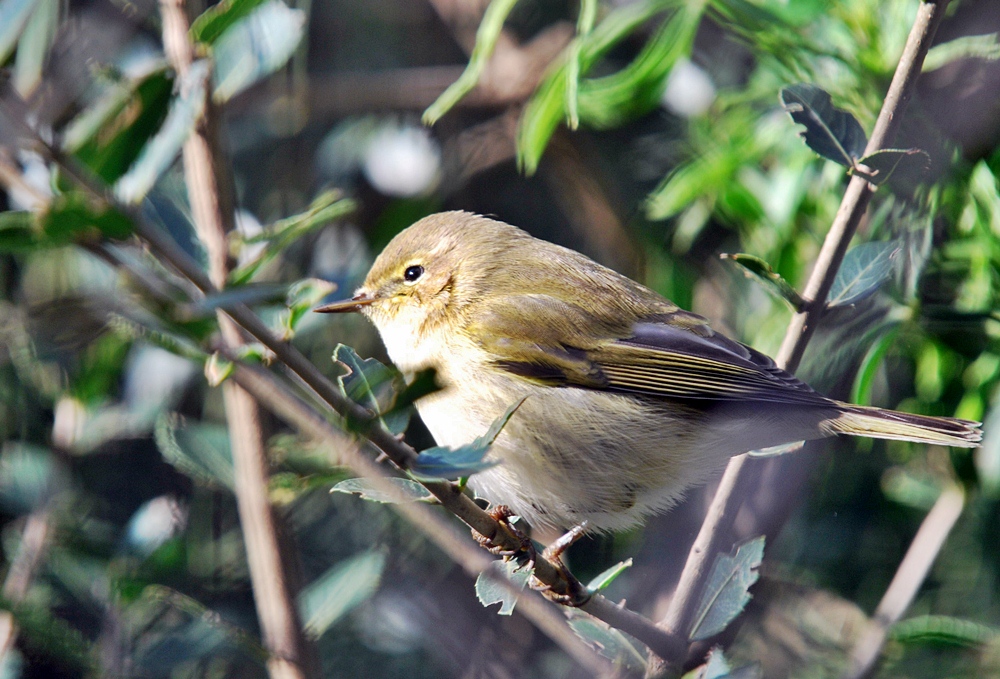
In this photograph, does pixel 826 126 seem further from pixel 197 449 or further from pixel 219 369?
pixel 197 449

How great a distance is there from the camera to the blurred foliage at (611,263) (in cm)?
195

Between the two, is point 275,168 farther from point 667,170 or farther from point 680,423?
point 680,423

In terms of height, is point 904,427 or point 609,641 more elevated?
point 904,427

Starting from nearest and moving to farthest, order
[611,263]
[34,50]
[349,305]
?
[34,50] < [349,305] < [611,263]

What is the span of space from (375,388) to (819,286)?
0.86m

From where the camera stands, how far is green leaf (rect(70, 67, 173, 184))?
3.94ft

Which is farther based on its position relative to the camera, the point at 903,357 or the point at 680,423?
the point at 903,357

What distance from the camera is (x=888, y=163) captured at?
4.81ft

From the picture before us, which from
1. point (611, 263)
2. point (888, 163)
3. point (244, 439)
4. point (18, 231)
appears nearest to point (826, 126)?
point (888, 163)

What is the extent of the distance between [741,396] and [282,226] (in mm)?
1105

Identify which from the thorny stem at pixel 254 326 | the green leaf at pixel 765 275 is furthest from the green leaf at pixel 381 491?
the green leaf at pixel 765 275

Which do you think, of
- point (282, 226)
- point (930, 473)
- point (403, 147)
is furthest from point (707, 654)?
point (403, 147)

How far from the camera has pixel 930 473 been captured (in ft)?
7.50

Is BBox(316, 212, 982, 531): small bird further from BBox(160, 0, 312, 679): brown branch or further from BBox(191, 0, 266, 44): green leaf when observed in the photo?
BBox(191, 0, 266, 44): green leaf
